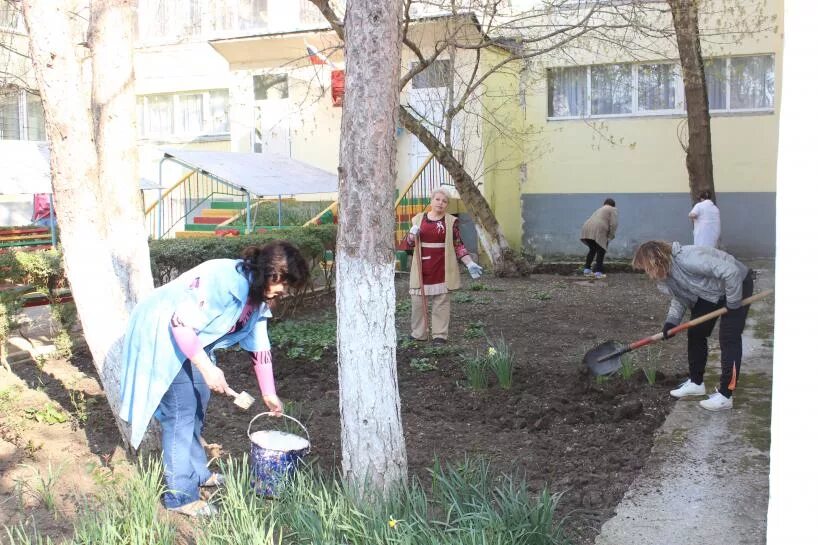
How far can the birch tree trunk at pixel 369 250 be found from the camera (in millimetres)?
3799

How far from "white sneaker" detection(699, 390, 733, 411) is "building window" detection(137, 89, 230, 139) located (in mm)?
16621

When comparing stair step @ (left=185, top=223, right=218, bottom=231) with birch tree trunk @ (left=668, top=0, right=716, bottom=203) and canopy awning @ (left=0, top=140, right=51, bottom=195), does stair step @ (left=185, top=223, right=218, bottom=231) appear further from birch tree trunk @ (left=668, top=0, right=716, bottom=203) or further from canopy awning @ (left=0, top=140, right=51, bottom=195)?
birch tree trunk @ (left=668, top=0, right=716, bottom=203)

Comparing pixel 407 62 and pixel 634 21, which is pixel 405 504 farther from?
pixel 407 62

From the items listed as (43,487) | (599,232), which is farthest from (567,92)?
(43,487)

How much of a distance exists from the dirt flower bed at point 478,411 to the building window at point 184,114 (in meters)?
12.3

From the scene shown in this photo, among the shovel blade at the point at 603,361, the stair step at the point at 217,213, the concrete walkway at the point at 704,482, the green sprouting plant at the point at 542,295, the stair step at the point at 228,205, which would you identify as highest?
the stair step at the point at 228,205

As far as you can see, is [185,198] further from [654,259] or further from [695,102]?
[654,259]

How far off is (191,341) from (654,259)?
10.0 feet

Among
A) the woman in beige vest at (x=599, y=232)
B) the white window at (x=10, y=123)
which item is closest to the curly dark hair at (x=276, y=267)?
the woman in beige vest at (x=599, y=232)

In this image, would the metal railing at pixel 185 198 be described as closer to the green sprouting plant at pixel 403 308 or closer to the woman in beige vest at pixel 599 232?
the woman in beige vest at pixel 599 232

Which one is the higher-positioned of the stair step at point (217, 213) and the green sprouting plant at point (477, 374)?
the stair step at point (217, 213)

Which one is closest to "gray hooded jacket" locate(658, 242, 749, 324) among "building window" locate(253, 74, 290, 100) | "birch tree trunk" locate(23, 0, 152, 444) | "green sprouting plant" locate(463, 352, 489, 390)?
"green sprouting plant" locate(463, 352, 489, 390)

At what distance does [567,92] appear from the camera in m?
17.3

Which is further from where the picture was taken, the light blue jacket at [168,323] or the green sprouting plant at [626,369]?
the green sprouting plant at [626,369]
